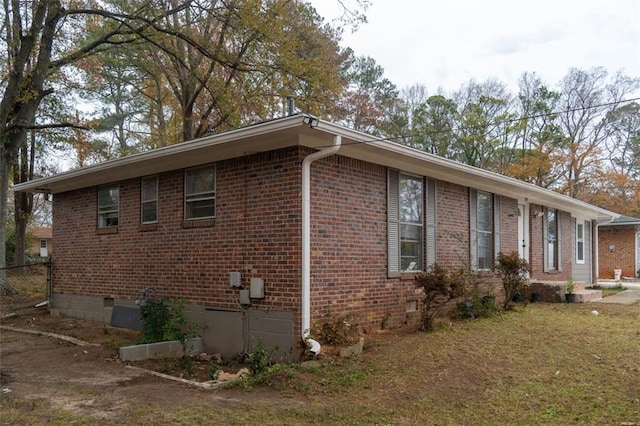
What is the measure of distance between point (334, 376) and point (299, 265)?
1565mm

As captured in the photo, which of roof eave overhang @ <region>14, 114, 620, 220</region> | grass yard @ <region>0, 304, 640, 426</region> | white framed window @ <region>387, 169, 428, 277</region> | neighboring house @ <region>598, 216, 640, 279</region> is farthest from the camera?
neighboring house @ <region>598, 216, 640, 279</region>

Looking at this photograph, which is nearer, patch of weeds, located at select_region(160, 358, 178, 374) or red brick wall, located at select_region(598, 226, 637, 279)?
patch of weeds, located at select_region(160, 358, 178, 374)

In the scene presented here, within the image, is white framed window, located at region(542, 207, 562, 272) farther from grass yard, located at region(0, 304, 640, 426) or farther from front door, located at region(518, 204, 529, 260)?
grass yard, located at region(0, 304, 640, 426)

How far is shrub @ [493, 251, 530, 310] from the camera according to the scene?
34.4 ft

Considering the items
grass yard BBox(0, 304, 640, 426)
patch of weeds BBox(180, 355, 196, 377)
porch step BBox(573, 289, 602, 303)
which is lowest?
patch of weeds BBox(180, 355, 196, 377)

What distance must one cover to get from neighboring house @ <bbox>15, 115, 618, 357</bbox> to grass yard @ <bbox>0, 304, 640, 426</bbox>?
43.9 inches

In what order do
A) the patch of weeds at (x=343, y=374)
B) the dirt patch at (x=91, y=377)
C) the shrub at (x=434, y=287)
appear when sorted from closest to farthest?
the dirt patch at (x=91, y=377) → the patch of weeds at (x=343, y=374) → the shrub at (x=434, y=287)

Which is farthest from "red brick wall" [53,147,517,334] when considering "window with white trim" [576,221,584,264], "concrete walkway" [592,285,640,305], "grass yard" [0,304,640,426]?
"window with white trim" [576,221,584,264]

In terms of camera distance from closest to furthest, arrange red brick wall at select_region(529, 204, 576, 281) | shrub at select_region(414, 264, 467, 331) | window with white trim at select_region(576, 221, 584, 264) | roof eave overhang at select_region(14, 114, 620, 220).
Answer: roof eave overhang at select_region(14, 114, 620, 220), shrub at select_region(414, 264, 467, 331), red brick wall at select_region(529, 204, 576, 281), window with white trim at select_region(576, 221, 584, 264)

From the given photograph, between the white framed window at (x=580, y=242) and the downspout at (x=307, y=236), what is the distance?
13223 millimetres

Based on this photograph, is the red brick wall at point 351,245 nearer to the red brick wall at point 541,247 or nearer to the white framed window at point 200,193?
the white framed window at point 200,193

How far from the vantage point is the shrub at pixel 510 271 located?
10477mm

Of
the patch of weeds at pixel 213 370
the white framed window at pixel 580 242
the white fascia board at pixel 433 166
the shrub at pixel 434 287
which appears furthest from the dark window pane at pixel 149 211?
the white framed window at pixel 580 242

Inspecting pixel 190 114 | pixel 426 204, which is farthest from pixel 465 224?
pixel 190 114
